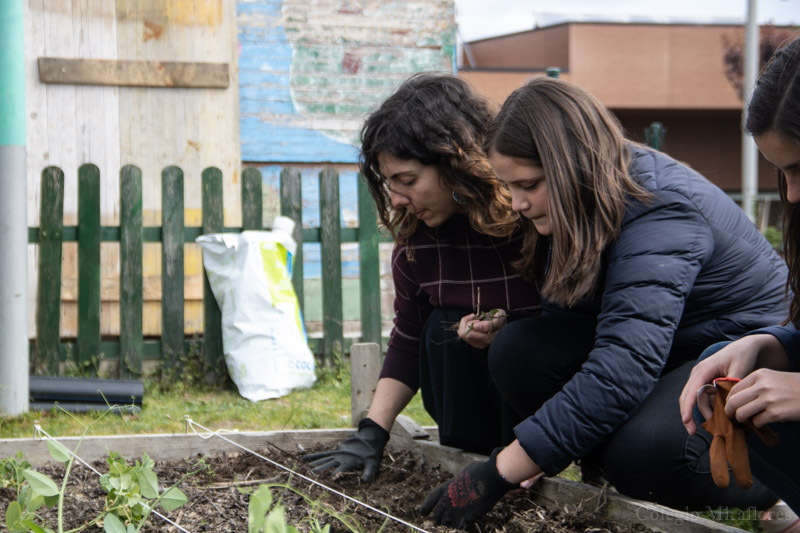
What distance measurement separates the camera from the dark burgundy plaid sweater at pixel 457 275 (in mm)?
2531

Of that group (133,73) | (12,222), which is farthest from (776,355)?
(133,73)

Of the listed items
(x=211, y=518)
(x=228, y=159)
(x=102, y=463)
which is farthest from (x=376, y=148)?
(x=228, y=159)

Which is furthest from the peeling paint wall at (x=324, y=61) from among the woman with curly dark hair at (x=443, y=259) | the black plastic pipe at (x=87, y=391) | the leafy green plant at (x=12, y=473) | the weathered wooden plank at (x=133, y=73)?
the leafy green plant at (x=12, y=473)

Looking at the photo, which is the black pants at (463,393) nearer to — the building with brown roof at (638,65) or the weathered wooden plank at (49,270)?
the weathered wooden plank at (49,270)

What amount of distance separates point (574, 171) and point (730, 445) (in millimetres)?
691

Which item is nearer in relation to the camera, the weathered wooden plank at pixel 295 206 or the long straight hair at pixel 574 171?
the long straight hair at pixel 574 171

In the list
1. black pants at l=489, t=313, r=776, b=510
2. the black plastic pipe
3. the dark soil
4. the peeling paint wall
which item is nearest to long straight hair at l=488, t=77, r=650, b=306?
black pants at l=489, t=313, r=776, b=510

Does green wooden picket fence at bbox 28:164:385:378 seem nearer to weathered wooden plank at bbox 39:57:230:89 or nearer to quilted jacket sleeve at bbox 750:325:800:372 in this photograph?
weathered wooden plank at bbox 39:57:230:89

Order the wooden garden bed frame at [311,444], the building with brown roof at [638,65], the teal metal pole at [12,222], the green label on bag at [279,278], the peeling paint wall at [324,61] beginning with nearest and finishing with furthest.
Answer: the wooden garden bed frame at [311,444], the teal metal pole at [12,222], the green label on bag at [279,278], the peeling paint wall at [324,61], the building with brown roof at [638,65]

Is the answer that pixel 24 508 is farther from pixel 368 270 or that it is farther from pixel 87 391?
pixel 368 270

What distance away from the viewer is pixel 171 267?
4715mm

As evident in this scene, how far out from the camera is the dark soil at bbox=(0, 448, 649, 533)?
1.90 metres

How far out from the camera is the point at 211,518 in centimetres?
200

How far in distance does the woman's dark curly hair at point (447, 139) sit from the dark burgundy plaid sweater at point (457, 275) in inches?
4.8
